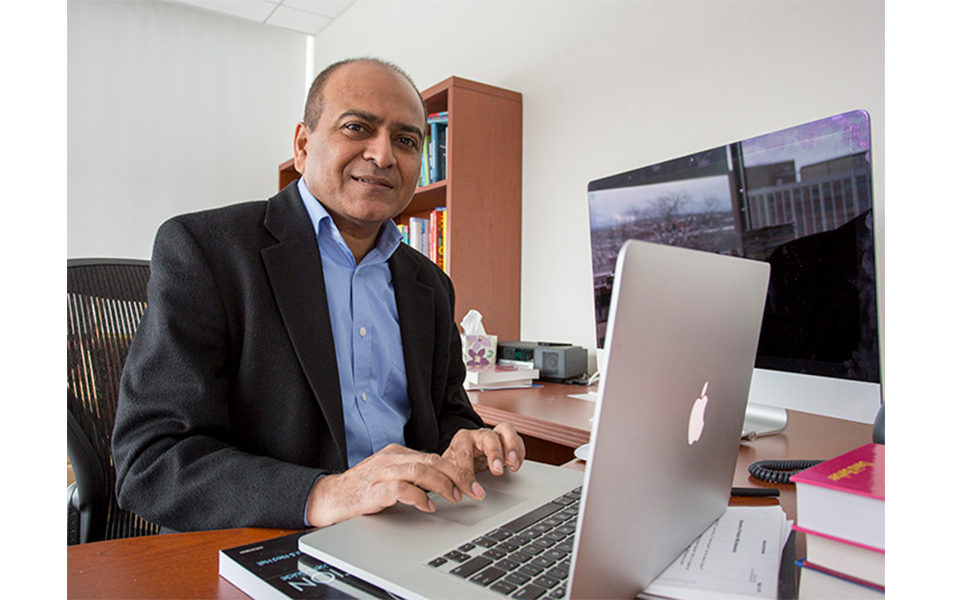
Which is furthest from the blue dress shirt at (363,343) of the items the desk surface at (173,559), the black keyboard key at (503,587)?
the black keyboard key at (503,587)

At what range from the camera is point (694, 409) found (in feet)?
1.87

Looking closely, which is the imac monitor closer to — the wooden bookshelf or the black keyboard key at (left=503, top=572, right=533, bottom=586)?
the black keyboard key at (left=503, top=572, right=533, bottom=586)

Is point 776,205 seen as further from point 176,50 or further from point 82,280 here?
point 176,50

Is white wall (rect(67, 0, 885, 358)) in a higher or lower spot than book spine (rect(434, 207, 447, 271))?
higher

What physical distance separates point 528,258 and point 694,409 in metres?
1.80

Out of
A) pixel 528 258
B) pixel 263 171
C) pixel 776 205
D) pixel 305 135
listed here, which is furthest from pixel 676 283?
pixel 263 171

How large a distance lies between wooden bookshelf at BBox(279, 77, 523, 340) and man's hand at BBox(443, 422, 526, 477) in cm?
139

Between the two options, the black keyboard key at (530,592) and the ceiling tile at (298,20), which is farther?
the ceiling tile at (298,20)

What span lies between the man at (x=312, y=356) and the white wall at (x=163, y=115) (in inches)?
104

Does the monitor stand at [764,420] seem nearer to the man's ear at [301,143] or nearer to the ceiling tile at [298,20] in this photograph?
the man's ear at [301,143]

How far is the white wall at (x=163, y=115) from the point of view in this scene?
3254 mm

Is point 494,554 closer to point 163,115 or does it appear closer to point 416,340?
point 416,340

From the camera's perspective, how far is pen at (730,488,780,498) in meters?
0.82

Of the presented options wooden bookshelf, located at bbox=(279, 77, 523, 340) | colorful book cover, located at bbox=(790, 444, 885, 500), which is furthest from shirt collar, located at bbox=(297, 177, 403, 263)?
wooden bookshelf, located at bbox=(279, 77, 523, 340)
